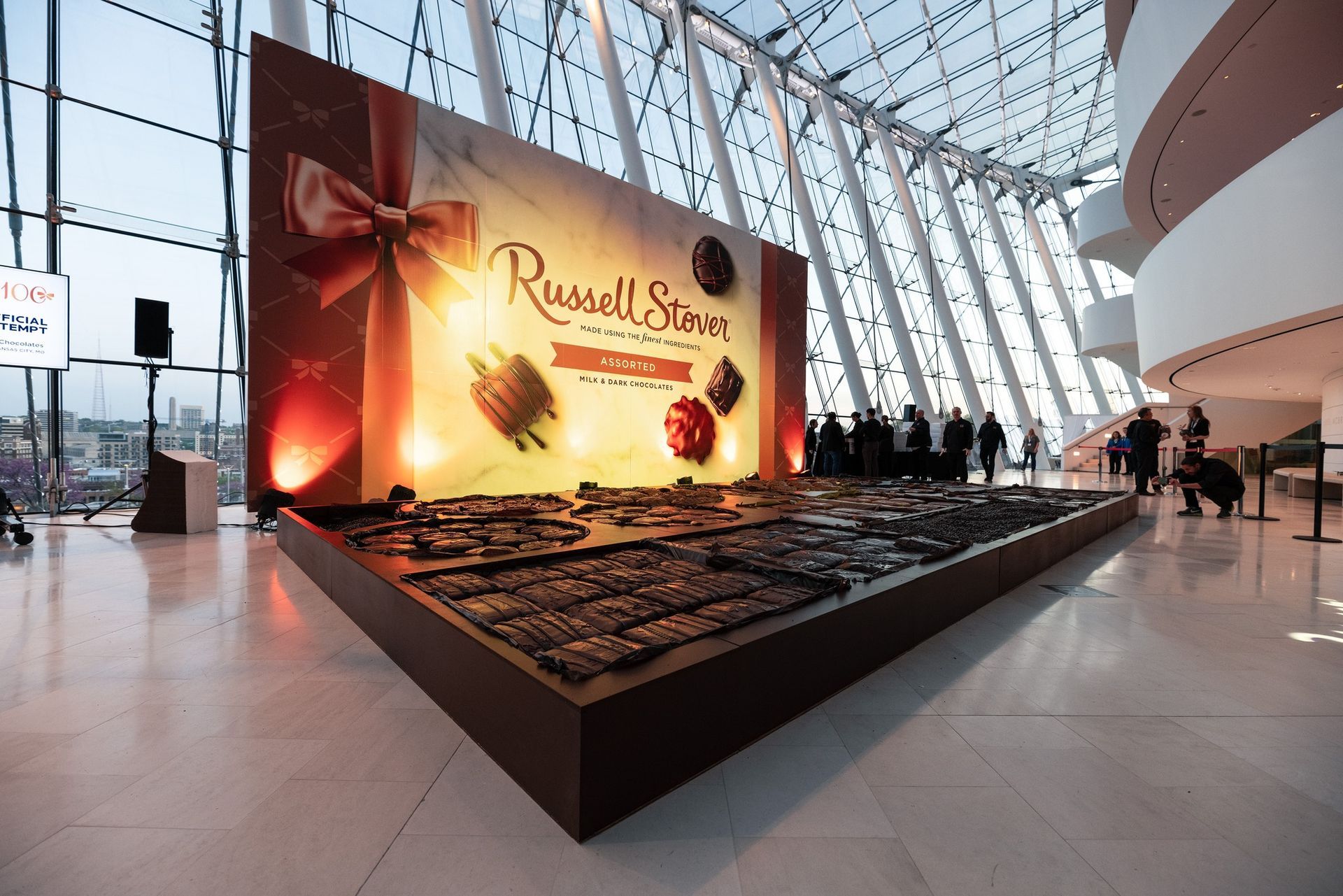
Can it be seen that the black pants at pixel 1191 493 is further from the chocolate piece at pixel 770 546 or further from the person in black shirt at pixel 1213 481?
the chocolate piece at pixel 770 546

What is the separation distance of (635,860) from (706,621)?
76cm

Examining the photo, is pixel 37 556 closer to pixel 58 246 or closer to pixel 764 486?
pixel 58 246

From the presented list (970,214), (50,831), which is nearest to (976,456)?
(970,214)

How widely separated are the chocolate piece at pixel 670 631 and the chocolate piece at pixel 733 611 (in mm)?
43

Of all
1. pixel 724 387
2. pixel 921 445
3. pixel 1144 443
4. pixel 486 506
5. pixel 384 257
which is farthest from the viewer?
pixel 921 445

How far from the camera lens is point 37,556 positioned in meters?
4.32

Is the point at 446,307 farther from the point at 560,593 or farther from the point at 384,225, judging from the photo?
the point at 560,593

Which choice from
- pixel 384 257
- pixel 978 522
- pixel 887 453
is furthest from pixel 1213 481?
pixel 384 257

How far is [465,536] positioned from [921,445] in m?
10.6

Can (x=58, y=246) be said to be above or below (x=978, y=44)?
below

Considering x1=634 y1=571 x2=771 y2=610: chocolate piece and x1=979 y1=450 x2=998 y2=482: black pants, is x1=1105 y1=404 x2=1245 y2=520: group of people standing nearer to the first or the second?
x1=979 y1=450 x2=998 y2=482: black pants

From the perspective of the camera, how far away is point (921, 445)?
11922 millimetres

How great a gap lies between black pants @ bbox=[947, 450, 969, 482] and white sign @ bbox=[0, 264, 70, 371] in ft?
42.8

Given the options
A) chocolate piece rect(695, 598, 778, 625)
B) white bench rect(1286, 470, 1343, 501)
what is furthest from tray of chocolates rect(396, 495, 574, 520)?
white bench rect(1286, 470, 1343, 501)
